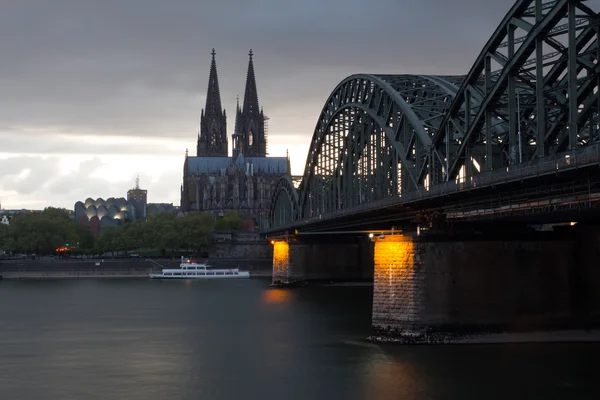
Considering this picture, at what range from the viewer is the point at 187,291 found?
361ft

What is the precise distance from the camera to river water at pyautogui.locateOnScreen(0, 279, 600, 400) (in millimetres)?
41406

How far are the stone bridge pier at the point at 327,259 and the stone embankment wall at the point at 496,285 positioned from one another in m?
62.2

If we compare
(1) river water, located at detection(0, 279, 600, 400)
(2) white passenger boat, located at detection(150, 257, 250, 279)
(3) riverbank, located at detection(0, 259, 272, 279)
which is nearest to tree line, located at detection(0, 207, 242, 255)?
(3) riverbank, located at detection(0, 259, 272, 279)

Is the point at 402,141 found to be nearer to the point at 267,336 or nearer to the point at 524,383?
the point at 267,336

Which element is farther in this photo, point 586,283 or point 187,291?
point 187,291

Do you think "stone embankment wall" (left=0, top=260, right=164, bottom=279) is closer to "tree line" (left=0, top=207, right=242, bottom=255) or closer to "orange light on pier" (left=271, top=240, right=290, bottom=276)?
"tree line" (left=0, top=207, right=242, bottom=255)

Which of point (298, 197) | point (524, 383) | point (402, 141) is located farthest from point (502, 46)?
point (298, 197)

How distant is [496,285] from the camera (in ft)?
167

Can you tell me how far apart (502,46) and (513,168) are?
33.8ft

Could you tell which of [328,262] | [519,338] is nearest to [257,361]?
[519,338]

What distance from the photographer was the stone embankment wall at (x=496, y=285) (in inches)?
1983

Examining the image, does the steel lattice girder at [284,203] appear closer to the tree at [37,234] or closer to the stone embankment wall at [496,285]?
the tree at [37,234]

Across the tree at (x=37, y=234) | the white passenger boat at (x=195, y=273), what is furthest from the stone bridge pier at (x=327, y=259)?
the tree at (x=37, y=234)

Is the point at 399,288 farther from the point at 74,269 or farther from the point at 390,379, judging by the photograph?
the point at 74,269
